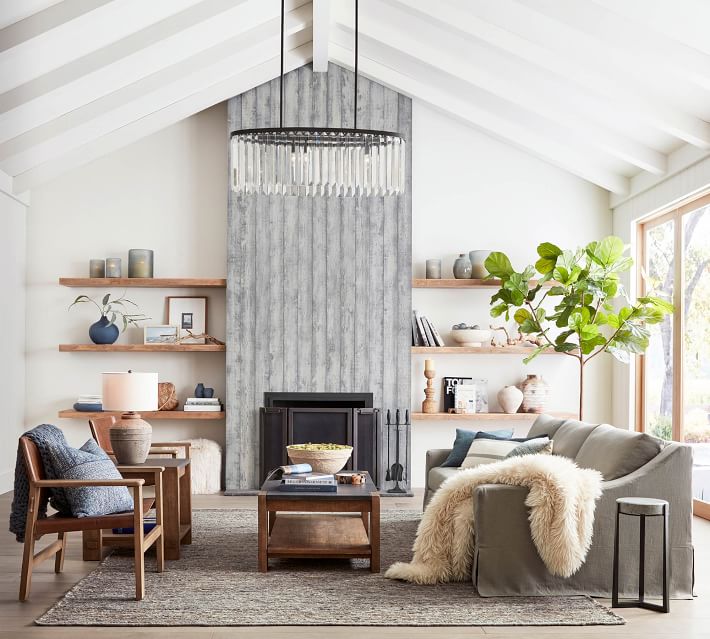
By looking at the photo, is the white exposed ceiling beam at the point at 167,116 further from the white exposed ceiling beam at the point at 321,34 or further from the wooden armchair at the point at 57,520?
the wooden armchair at the point at 57,520

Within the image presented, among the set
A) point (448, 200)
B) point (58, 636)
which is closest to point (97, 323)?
point (448, 200)

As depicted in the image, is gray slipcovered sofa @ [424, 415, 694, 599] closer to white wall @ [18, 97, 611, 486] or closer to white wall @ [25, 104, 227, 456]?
white wall @ [18, 97, 611, 486]

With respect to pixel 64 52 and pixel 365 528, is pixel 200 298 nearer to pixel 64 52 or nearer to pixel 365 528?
pixel 64 52

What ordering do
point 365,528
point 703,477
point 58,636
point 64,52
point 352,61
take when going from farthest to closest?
point 352,61 < point 703,477 < point 64,52 < point 365,528 < point 58,636

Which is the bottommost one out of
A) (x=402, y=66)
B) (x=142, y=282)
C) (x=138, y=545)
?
(x=138, y=545)

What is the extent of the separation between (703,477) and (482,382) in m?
2.14

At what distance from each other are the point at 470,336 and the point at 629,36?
3092mm

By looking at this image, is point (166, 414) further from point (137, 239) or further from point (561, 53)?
point (561, 53)

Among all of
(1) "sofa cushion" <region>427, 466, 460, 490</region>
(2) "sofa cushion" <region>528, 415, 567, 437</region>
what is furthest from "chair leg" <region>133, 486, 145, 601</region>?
(2) "sofa cushion" <region>528, 415, 567, 437</region>

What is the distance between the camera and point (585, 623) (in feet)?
12.2

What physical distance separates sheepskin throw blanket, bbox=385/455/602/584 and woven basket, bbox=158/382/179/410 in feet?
12.0

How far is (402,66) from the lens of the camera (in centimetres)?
721

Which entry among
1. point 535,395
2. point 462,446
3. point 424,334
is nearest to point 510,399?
point 535,395

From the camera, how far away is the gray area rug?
374cm
